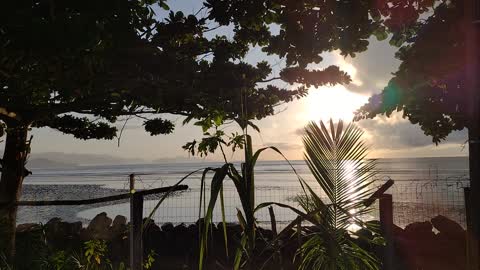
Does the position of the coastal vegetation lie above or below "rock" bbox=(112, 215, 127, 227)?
above

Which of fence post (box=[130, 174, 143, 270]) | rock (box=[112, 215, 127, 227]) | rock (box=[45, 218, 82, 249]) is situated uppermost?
fence post (box=[130, 174, 143, 270])

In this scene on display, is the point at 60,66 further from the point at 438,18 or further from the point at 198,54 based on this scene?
the point at 438,18

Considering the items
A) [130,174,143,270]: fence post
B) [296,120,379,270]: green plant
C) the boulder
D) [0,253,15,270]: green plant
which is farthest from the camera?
the boulder

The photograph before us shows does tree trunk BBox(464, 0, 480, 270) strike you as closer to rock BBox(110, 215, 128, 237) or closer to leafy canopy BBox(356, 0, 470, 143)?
leafy canopy BBox(356, 0, 470, 143)

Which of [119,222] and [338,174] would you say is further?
[119,222]

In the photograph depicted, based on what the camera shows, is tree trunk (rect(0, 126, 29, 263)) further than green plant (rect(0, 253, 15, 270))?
Yes

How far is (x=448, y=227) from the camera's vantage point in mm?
6449

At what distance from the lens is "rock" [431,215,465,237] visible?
6343 mm

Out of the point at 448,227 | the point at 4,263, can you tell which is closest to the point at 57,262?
the point at 4,263

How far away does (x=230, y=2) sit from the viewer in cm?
535

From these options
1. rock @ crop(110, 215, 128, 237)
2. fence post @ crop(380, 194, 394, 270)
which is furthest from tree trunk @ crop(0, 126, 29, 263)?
fence post @ crop(380, 194, 394, 270)

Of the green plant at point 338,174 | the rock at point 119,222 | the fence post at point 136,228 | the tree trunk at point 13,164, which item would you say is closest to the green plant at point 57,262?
the fence post at point 136,228

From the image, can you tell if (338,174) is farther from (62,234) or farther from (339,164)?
(62,234)

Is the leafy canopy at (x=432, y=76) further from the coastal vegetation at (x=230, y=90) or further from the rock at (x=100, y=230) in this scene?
the rock at (x=100, y=230)
